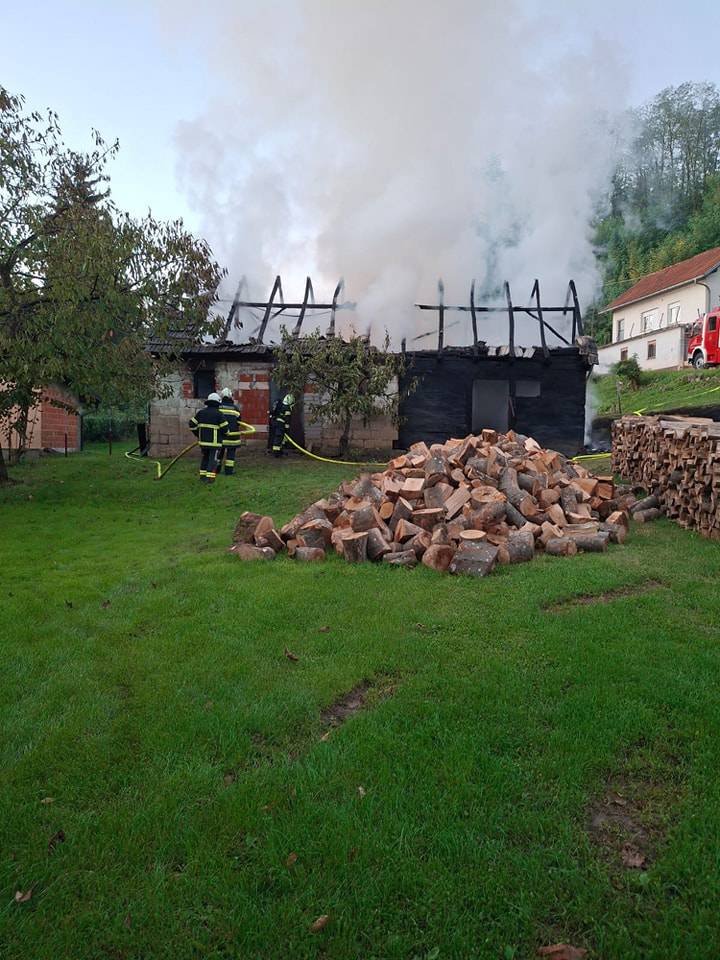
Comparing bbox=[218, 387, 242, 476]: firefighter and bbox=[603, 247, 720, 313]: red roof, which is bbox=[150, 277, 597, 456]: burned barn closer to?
bbox=[218, 387, 242, 476]: firefighter

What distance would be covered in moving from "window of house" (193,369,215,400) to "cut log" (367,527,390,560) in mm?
11041

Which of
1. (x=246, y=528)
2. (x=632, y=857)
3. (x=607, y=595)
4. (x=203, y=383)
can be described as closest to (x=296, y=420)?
(x=203, y=383)

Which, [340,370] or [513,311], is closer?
[340,370]

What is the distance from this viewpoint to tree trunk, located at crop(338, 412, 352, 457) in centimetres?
1471

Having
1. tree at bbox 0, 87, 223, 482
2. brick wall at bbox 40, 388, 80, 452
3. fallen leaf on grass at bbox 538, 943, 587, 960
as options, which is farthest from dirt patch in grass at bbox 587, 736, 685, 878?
brick wall at bbox 40, 388, 80, 452

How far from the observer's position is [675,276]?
104 feet

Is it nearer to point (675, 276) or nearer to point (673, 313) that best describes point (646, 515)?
point (673, 313)

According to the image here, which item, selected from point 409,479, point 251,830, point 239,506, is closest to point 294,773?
point 251,830

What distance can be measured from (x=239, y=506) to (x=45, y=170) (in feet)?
19.8

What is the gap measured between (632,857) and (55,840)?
208 cm

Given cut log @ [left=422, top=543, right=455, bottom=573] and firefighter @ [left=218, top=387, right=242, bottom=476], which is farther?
firefighter @ [left=218, top=387, right=242, bottom=476]

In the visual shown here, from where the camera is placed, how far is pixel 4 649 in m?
4.04

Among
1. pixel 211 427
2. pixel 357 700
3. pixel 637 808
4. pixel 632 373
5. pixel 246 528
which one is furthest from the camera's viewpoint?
pixel 632 373

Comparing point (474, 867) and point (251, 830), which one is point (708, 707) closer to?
point (474, 867)
